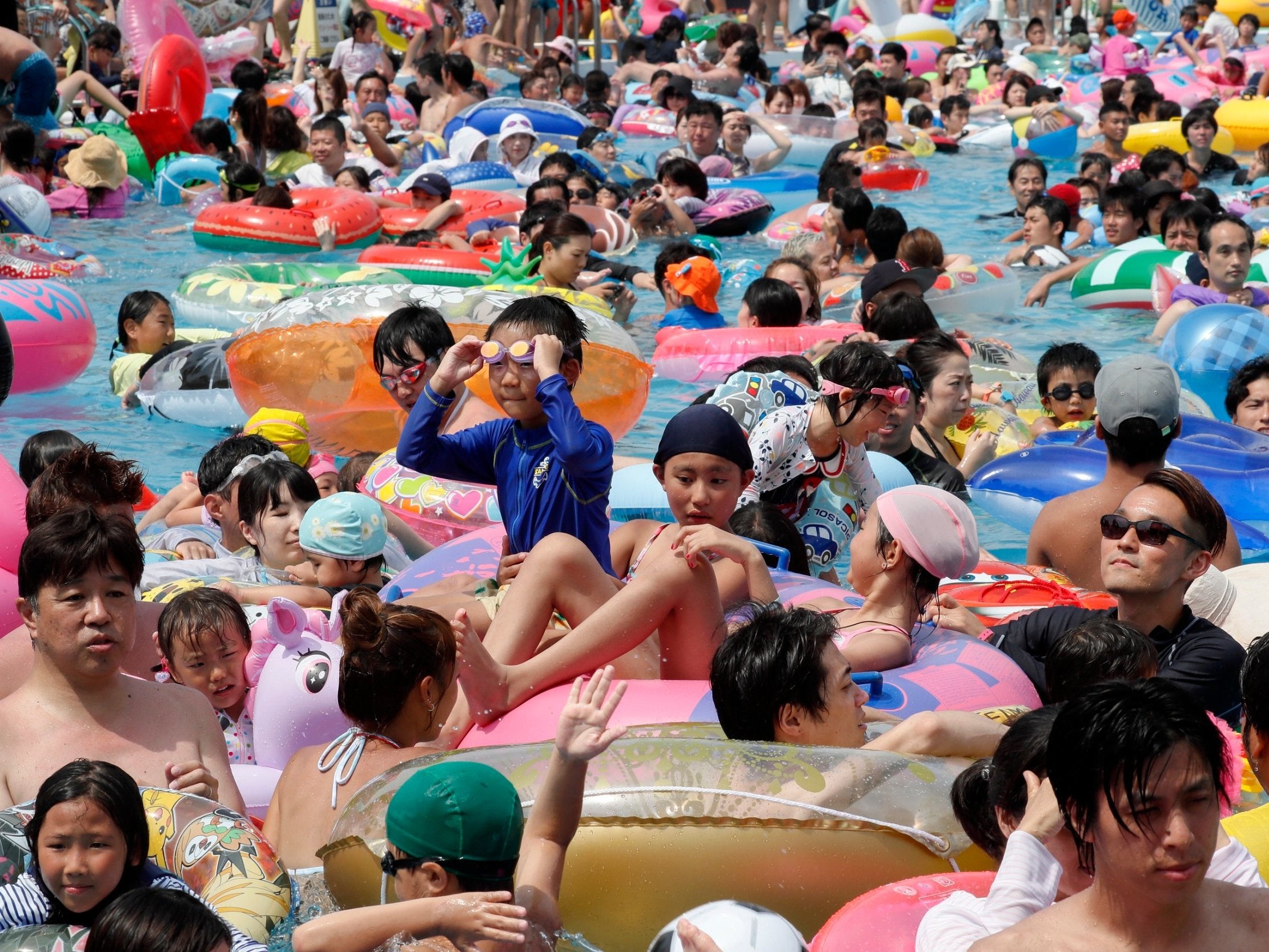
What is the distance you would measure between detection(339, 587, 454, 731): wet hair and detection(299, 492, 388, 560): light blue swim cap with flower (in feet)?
3.77

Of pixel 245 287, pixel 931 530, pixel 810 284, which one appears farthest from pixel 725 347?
pixel 931 530

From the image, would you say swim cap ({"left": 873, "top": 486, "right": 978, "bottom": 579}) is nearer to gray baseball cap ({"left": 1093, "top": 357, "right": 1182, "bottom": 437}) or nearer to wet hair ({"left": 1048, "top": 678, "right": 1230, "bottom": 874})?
gray baseball cap ({"left": 1093, "top": 357, "right": 1182, "bottom": 437})

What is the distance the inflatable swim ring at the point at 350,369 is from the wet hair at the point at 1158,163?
7.34m

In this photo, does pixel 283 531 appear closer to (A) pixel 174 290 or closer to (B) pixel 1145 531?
(B) pixel 1145 531

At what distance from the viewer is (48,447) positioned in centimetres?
545

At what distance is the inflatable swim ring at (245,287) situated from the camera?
958cm

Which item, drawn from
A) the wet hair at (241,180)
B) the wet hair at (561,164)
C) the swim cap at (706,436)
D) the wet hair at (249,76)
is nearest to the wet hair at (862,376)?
the swim cap at (706,436)

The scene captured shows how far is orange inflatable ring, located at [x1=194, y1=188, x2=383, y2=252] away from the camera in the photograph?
1209 cm

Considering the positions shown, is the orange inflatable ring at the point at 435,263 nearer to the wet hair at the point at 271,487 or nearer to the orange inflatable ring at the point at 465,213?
the orange inflatable ring at the point at 465,213

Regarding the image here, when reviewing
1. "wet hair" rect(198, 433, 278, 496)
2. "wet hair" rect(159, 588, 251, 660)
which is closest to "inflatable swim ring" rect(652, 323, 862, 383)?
"wet hair" rect(198, 433, 278, 496)

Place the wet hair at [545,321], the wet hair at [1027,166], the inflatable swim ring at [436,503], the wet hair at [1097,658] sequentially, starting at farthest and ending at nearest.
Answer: the wet hair at [1027,166] < the inflatable swim ring at [436,503] < the wet hair at [545,321] < the wet hair at [1097,658]

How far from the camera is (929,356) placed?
22.5ft

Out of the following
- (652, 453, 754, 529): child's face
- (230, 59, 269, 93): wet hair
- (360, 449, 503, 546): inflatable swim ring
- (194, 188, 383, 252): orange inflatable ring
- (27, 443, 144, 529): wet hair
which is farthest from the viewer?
(230, 59, 269, 93): wet hair

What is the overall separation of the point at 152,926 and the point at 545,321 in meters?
2.84
